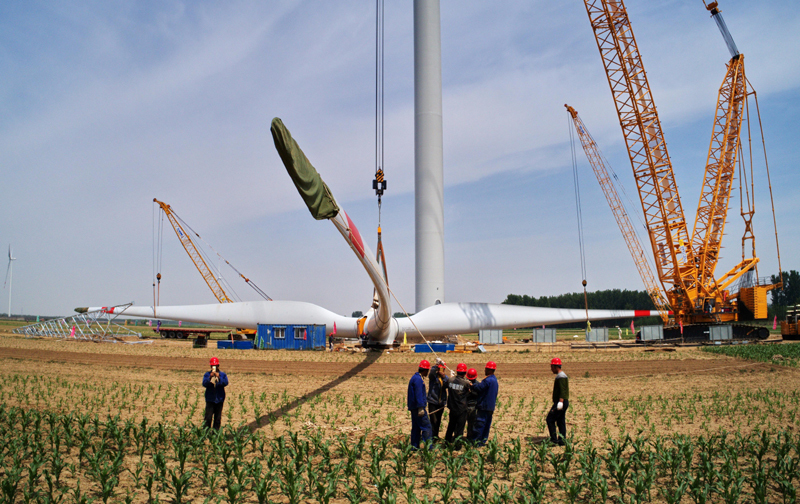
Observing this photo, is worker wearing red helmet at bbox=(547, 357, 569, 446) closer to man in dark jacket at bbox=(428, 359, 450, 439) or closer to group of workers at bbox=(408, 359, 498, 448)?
group of workers at bbox=(408, 359, 498, 448)

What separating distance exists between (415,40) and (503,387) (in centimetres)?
2869

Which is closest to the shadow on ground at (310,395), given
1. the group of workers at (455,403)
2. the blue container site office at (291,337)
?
the group of workers at (455,403)

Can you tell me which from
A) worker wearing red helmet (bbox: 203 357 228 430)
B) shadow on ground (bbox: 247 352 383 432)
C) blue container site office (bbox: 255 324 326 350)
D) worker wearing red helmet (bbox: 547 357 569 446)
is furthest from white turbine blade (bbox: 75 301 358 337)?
worker wearing red helmet (bbox: 547 357 569 446)

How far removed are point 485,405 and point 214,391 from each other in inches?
205

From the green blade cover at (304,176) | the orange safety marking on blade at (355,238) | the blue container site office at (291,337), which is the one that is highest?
the green blade cover at (304,176)

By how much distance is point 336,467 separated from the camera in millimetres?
7430

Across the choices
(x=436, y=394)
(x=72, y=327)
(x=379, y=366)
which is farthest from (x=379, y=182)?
(x=72, y=327)

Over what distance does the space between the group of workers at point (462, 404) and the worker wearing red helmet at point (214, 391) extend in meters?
3.66

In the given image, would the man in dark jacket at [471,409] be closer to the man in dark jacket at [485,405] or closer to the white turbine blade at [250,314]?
the man in dark jacket at [485,405]

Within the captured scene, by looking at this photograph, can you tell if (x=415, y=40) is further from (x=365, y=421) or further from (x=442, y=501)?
(x=442, y=501)

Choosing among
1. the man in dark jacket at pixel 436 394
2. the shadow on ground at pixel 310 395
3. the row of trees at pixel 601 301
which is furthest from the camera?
the row of trees at pixel 601 301

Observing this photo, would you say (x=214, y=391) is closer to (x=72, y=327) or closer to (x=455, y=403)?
(x=455, y=403)

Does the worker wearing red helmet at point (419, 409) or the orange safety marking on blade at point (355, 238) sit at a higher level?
the orange safety marking on blade at point (355, 238)

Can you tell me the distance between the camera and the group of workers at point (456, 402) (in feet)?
29.0
